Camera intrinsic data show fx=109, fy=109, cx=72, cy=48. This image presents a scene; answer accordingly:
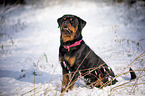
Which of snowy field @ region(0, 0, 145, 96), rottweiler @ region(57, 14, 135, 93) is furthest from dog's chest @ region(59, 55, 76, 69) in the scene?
snowy field @ region(0, 0, 145, 96)

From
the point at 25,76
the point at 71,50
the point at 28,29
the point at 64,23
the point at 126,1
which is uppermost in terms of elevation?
the point at 126,1

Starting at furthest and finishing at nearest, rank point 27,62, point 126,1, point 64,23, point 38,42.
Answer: point 126,1 < point 38,42 < point 27,62 < point 64,23

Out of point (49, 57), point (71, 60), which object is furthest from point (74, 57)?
point (49, 57)

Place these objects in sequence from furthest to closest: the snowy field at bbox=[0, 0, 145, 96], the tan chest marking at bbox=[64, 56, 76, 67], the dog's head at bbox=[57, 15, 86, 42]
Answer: the dog's head at bbox=[57, 15, 86, 42] < the tan chest marking at bbox=[64, 56, 76, 67] < the snowy field at bbox=[0, 0, 145, 96]

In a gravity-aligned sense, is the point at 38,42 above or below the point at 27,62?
above

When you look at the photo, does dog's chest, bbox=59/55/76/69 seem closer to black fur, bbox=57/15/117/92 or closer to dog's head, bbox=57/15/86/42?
black fur, bbox=57/15/117/92

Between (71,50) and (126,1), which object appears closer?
(71,50)

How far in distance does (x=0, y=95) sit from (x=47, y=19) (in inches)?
295

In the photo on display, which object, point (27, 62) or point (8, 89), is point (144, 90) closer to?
point (8, 89)

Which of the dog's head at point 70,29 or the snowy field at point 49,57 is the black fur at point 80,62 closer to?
the dog's head at point 70,29

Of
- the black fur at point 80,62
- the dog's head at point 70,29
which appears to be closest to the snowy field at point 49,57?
the black fur at point 80,62

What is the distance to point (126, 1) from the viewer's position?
456 inches

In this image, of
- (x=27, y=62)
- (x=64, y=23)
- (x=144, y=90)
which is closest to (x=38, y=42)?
(x=27, y=62)

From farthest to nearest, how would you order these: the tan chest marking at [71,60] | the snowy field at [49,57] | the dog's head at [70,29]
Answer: the dog's head at [70,29] → the tan chest marking at [71,60] → the snowy field at [49,57]
